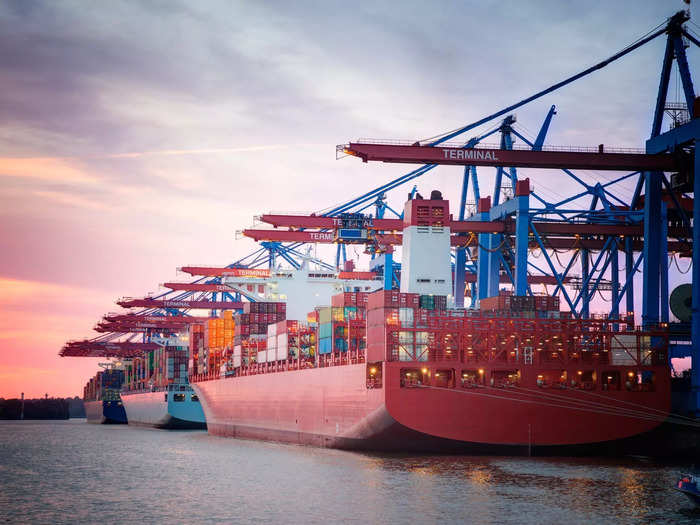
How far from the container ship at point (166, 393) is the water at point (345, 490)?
38320 millimetres

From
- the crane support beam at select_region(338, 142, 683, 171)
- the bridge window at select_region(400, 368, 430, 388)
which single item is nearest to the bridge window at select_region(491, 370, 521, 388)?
the bridge window at select_region(400, 368, 430, 388)

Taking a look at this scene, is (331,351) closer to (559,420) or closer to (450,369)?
(450,369)

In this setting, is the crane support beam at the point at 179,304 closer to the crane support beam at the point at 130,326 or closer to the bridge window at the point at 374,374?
the crane support beam at the point at 130,326

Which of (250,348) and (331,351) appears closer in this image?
(331,351)

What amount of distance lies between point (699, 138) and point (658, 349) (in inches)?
391

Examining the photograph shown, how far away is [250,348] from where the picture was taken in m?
62.5

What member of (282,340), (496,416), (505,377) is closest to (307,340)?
(282,340)

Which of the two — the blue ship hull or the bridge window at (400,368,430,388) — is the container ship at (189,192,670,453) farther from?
the blue ship hull

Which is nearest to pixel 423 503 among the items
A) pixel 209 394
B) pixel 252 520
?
pixel 252 520

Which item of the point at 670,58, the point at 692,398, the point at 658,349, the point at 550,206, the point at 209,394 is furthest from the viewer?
the point at 209,394

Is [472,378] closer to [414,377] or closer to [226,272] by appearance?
[414,377]

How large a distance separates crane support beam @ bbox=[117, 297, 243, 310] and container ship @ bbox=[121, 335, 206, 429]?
4652mm

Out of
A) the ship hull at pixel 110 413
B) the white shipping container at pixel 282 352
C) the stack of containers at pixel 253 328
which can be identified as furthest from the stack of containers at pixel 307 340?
the ship hull at pixel 110 413

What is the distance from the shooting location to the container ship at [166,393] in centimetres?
8262
